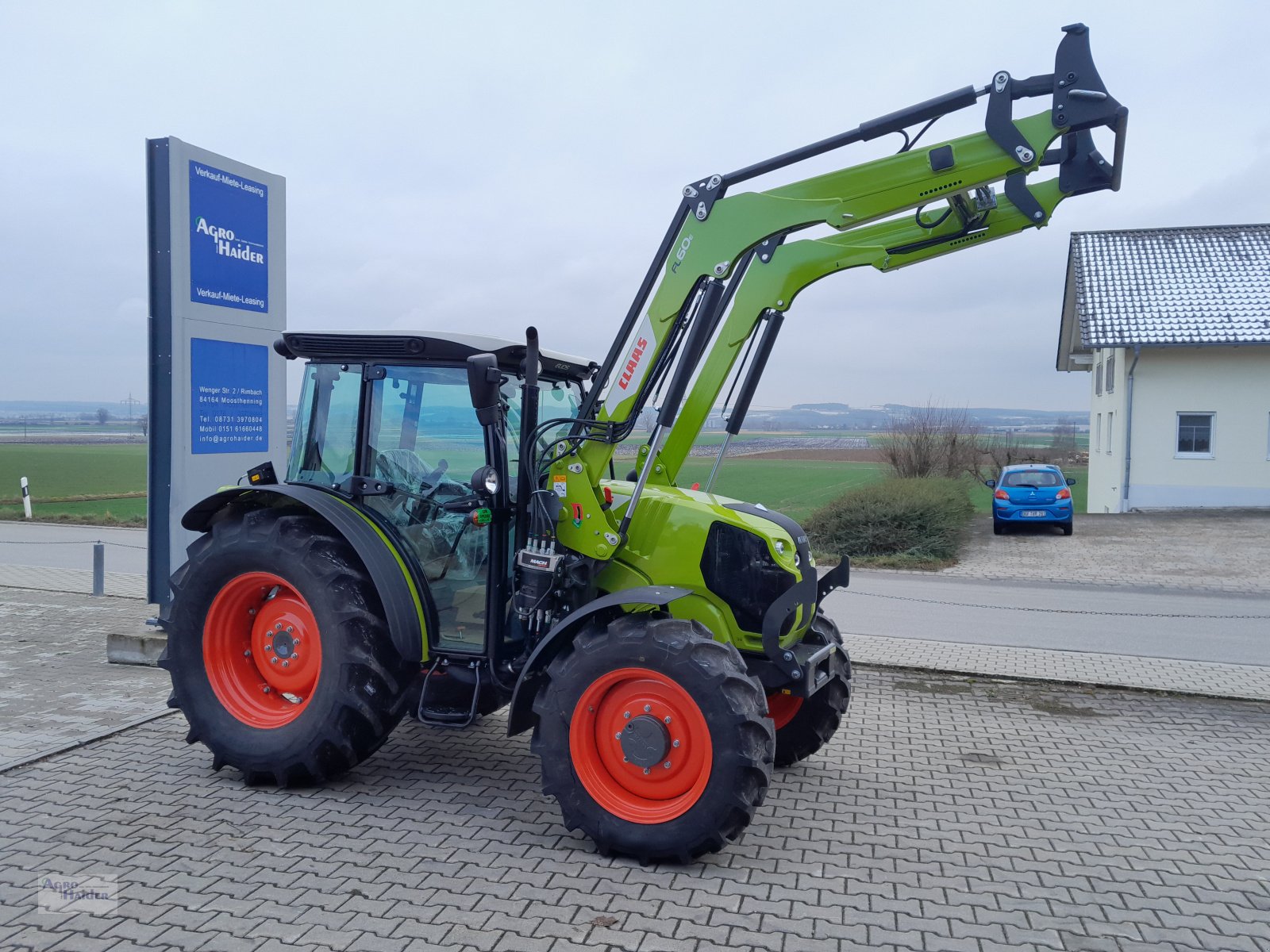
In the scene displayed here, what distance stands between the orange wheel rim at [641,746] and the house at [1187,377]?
24.0m

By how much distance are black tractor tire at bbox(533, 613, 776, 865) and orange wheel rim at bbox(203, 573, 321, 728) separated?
1.52 metres

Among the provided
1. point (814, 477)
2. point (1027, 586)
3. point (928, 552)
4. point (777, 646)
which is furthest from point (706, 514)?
point (814, 477)

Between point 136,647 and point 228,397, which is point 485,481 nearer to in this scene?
point 228,397

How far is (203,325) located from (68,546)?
35.1 ft

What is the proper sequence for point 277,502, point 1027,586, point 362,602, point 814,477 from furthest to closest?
point 814,477 < point 1027,586 < point 277,502 < point 362,602

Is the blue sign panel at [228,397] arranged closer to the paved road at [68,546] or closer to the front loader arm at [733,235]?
the front loader arm at [733,235]

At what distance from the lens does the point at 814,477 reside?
4581 cm

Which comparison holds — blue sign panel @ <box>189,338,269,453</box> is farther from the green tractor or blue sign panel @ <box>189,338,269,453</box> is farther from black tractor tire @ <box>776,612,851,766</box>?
black tractor tire @ <box>776,612,851,766</box>

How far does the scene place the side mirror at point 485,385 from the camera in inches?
179

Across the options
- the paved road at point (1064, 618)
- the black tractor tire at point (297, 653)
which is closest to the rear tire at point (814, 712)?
the black tractor tire at point (297, 653)

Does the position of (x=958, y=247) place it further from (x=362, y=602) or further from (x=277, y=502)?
(x=277, y=502)

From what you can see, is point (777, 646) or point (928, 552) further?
point (928, 552)

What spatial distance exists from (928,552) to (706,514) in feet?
42.9

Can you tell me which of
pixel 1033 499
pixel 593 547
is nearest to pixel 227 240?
pixel 593 547
